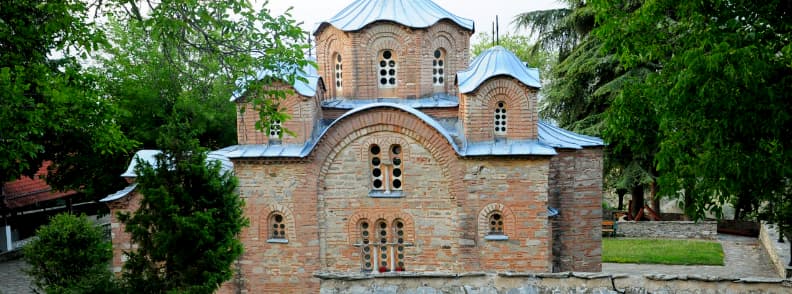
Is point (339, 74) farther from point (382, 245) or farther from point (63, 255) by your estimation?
point (63, 255)

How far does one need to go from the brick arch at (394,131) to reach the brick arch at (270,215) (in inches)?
45.4

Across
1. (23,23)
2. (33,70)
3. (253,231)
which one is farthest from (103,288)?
(253,231)

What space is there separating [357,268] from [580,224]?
4.57 metres

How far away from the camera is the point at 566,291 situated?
7.39 metres

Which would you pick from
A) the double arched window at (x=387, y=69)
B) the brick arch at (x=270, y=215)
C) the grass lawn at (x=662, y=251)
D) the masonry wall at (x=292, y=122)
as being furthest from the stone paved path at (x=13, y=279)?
the grass lawn at (x=662, y=251)

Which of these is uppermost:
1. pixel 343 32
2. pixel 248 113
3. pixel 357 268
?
pixel 343 32

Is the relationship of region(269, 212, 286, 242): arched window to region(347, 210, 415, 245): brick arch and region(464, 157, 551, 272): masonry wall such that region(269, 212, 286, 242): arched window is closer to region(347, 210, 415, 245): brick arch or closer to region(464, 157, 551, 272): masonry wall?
region(347, 210, 415, 245): brick arch

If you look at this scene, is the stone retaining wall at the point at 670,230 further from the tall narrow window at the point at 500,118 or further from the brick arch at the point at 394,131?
the brick arch at the point at 394,131

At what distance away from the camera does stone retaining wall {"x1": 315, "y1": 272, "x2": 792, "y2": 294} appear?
23.3 ft

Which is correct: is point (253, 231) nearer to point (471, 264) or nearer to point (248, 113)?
point (248, 113)

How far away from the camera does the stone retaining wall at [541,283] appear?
7113 millimetres

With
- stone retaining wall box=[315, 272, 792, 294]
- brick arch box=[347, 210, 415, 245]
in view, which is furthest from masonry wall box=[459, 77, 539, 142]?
stone retaining wall box=[315, 272, 792, 294]

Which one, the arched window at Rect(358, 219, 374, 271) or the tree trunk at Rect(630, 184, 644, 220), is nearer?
the arched window at Rect(358, 219, 374, 271)

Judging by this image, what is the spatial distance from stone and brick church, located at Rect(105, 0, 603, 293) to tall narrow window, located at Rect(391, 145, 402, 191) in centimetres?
2
